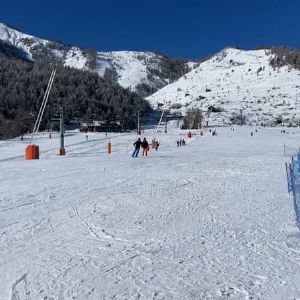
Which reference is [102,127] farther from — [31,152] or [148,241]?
[148,241]

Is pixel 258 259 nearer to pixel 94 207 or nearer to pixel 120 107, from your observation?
pixel 94 207

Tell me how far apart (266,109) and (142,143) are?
6405 inches

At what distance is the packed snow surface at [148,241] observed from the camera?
20.2 feet

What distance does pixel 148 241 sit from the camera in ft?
27.1

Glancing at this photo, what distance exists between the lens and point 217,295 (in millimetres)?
5844

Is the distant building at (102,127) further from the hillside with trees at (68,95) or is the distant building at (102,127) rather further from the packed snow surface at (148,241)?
the packed snow surface at (148,241)

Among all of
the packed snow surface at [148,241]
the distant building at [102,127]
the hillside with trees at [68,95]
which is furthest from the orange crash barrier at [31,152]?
the hillside with trees at [68,95]

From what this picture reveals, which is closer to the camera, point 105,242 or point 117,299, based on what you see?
point 117,299

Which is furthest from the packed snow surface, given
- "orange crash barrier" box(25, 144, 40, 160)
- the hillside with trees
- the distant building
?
the hillside with trees

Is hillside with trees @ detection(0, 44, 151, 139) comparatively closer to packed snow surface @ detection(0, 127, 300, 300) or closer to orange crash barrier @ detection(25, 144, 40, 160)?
orange crash barrier @ detection(25, 144, 40, 160)

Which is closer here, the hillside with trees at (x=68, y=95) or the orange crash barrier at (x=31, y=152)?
the orange crash barrier at (x=31, y=152)

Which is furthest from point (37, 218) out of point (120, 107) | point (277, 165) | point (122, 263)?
point (120, 107)

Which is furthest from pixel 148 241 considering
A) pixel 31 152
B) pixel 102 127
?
pixel 102 127

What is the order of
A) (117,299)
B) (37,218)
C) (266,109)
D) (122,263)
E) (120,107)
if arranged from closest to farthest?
(117,299)
(122,263)
(37,218)
(120,107)
(266,109)
